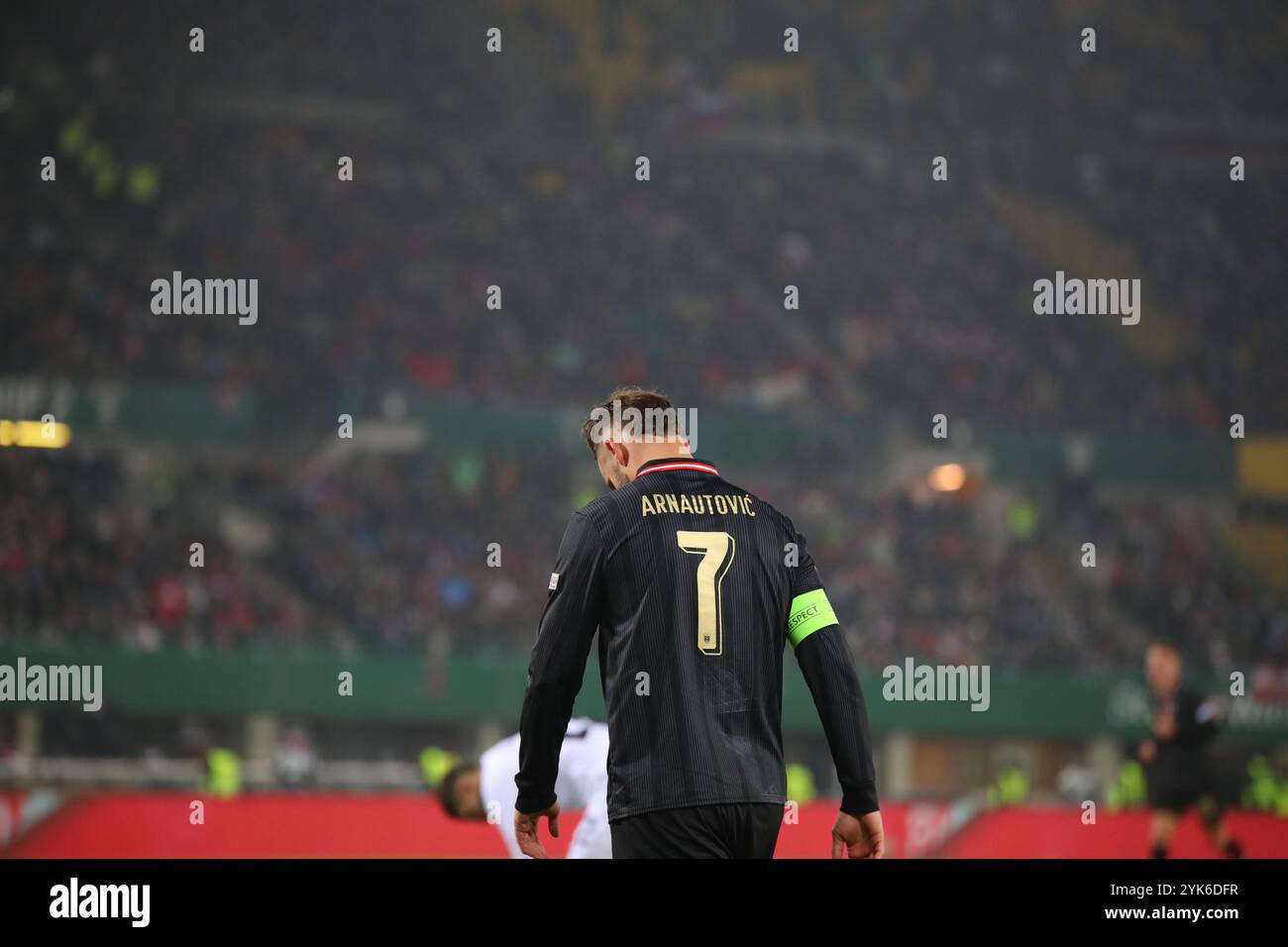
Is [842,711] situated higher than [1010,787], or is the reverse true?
[842,711]

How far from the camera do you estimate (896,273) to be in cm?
3269

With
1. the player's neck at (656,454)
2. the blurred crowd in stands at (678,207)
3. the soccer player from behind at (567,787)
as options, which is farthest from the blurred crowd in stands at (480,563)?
the player's neck at (656,454)

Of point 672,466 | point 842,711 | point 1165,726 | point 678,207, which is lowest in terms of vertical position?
point 1165,726

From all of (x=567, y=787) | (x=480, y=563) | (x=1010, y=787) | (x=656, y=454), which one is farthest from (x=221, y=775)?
(x=656, y=454)

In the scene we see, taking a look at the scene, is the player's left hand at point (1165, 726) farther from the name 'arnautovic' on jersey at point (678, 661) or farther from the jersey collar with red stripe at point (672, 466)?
the jersey collar with red stripe at point (672, 466)

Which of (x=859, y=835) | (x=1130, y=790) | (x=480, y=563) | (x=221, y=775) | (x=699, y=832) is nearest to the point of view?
(x=699, y=832)

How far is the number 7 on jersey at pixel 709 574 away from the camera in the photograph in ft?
14.0

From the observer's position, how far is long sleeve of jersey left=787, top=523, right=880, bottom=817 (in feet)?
14.1

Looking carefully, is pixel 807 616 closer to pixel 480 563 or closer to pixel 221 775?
pixel 221 775

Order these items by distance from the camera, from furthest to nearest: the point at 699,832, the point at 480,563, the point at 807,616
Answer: the point at 480,563, the point at 807,616, the point at 699,832

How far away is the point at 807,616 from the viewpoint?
445 centimetres

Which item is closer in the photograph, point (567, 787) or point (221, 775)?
point (567, 787)

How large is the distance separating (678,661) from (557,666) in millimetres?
337

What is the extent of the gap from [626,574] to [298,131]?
31716mm
